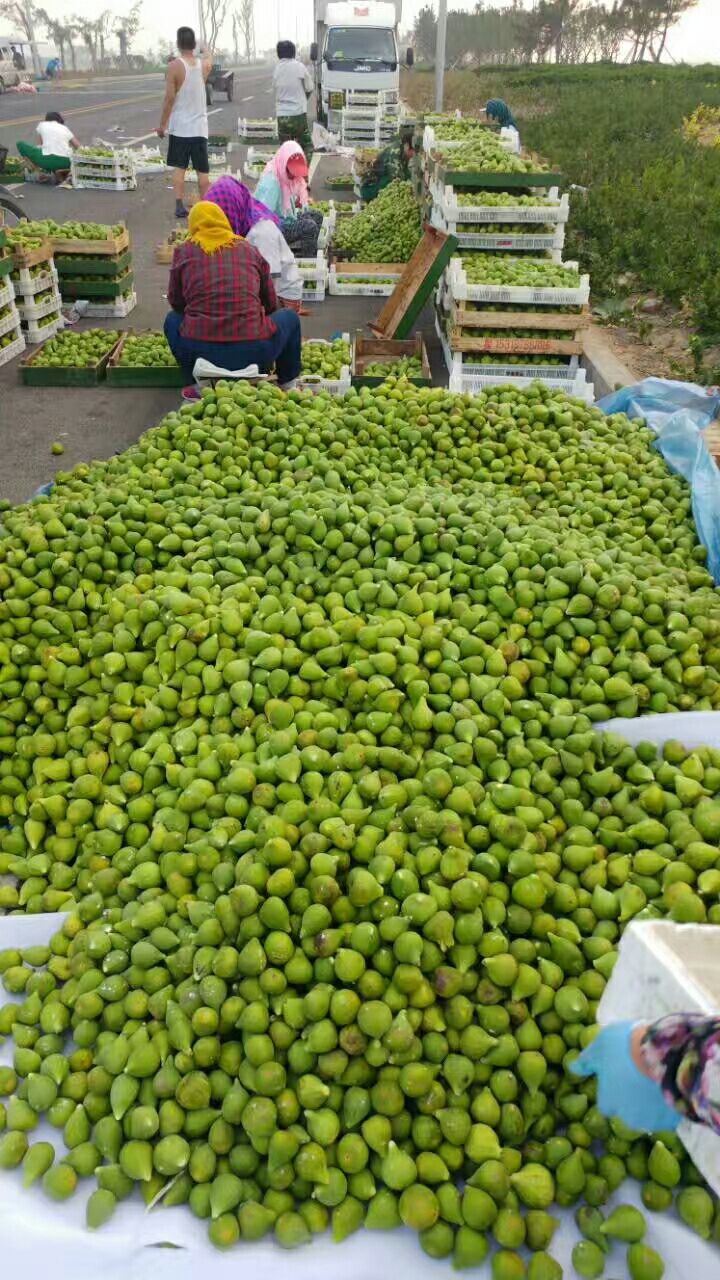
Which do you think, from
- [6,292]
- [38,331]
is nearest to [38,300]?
[38,331]

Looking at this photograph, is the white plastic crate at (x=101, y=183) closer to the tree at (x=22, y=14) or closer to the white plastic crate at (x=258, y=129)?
the white plastic crate at (x=258, y=129)

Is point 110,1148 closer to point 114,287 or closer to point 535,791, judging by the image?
point 535,791

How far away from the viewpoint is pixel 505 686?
3135 millimetres

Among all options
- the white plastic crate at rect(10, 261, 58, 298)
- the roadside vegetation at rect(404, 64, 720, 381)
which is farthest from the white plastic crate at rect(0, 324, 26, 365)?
the roadside vegetation at rect(404, 64, 720, 381)

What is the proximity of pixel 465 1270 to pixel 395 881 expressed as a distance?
0.93 m

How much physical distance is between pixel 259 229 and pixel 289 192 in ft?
7.53

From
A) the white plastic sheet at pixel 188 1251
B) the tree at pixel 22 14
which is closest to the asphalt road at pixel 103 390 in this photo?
the white plastic sheet at pixel 188 1251

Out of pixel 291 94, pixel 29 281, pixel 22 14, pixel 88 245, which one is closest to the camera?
pixel 29 281

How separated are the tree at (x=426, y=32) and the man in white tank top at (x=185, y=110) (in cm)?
8546

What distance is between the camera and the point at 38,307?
952 cm

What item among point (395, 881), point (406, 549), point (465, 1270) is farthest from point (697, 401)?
point (465, 1270)

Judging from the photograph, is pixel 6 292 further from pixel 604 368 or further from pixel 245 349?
pixel 604 368

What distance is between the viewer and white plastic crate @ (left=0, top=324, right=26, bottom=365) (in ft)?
30.0

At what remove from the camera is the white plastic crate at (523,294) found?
25.0 ft
